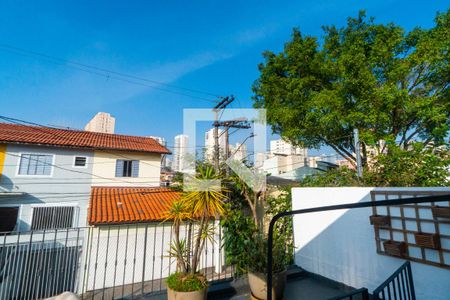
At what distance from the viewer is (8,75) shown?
27.8 ft

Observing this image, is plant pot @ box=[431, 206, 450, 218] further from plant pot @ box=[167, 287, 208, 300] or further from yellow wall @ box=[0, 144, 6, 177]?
yellow wall @ box=[0, 144, 6, 177]

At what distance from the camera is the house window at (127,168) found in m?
13.6

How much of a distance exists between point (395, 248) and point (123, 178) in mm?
13762

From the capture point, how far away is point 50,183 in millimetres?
11703

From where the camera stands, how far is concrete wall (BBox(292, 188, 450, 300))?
8.48ft

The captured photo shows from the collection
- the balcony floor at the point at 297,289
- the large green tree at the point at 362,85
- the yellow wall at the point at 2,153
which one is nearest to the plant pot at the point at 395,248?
the balcony floor at the point at 297,289

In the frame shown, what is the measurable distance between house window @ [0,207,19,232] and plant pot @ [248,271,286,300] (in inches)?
524

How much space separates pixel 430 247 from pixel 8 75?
13105 millimetres

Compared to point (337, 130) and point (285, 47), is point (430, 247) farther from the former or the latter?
point (285, 47)

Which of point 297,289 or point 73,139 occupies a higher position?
point 73,139

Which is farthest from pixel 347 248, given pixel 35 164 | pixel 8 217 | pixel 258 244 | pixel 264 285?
pixel 35 164

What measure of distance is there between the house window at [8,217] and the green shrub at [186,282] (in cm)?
1255

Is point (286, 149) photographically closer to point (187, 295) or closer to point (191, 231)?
point (191, 231)

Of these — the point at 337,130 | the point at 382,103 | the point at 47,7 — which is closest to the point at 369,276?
the point at 382,103
